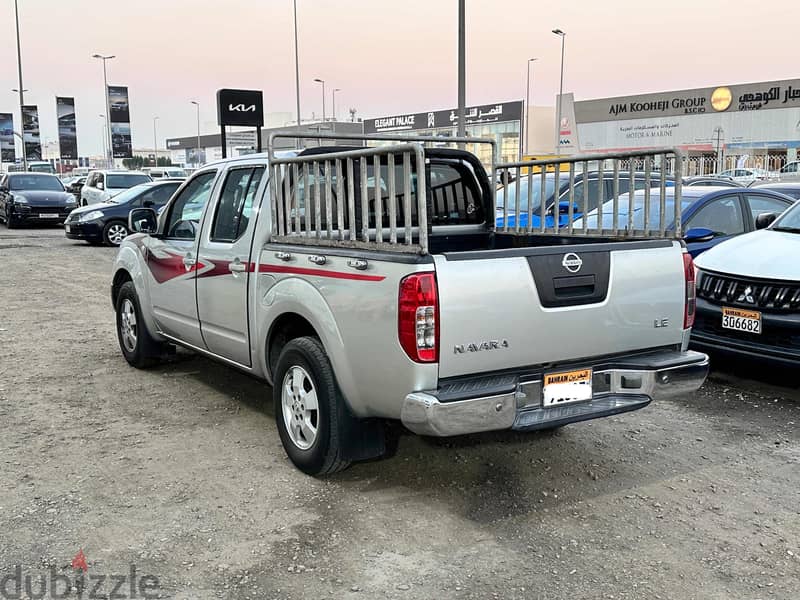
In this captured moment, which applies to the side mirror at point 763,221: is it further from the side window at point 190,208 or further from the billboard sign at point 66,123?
the billboard sign at point 66,123

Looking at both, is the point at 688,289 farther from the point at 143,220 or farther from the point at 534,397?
the point at 143,220

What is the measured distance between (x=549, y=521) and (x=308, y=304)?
5.61 ft

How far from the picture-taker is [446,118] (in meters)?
78.5

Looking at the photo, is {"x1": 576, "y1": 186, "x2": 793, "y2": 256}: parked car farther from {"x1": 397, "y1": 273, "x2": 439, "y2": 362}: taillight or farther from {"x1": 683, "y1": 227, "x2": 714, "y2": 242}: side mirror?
{"x1": 397, "y1": 273, "x2": 439, "y2": 362}: taillight

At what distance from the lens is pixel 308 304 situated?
14.2 feet

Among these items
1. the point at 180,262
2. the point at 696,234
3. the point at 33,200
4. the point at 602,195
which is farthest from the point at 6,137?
the point at 602,195

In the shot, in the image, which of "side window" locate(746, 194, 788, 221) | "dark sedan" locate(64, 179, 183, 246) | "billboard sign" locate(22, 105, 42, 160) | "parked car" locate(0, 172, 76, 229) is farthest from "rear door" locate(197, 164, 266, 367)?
"billboard sign" locate(22, 105, 42, 160)

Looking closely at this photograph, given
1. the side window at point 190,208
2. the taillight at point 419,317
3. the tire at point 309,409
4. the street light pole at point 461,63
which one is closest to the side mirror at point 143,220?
the side window at point 190,208

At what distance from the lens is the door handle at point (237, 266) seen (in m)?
5.05

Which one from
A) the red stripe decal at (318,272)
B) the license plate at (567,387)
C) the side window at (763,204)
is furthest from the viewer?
the side window at (763,204)

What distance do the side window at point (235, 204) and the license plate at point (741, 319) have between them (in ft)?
12.5

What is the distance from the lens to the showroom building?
56.0 m

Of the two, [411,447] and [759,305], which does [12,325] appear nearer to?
[411,447]

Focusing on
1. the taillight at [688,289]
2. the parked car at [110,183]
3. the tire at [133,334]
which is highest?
the parked car at [110,183]
